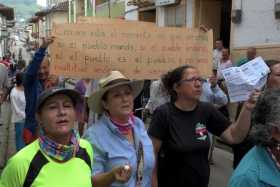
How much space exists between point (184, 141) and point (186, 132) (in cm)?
7

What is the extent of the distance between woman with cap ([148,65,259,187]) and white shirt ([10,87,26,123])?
3.55 m

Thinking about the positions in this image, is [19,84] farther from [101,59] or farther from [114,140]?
[114,140]

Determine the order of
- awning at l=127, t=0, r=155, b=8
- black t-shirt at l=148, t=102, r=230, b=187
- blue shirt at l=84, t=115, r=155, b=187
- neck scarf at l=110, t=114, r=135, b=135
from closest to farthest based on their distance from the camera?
blue shirt at l=84, t=115, r=155, b=187
neck scarf at l=110, t=114, r=135, b=135
black t-shirt at l=148, t=102, r=230, b=187
awning at l=127, t=0, r=155, b=8

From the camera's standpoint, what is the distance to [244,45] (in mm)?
12055

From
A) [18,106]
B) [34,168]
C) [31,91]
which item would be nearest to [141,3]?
[18,106]

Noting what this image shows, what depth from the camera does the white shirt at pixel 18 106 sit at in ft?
23.6

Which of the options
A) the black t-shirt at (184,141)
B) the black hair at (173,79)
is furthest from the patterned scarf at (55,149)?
the black hair at (173,79)

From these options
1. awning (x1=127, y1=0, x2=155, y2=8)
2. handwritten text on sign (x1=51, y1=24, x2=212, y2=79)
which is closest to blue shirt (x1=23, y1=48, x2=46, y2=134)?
handwritten text on sign (x1=51, y1=24, x2=212, y2=79)

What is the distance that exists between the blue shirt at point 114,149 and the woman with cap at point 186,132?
37 centimetres

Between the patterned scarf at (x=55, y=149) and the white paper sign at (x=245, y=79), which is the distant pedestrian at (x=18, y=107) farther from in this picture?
the patterned scarf at (x=55, y=149)

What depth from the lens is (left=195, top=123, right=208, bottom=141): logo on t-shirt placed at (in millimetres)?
3892

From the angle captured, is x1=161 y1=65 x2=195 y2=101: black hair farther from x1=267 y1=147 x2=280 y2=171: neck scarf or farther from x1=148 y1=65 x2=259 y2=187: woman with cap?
x1=267 y1=147 x2=280 y2=171: neck scarf

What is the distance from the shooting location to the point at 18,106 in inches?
286

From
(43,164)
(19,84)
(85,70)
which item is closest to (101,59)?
(85,70)
